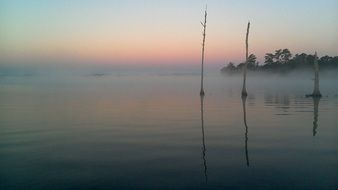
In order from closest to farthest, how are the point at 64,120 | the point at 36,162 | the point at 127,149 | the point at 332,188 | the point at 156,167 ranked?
the point at 332,188, the point at 156,167, the point at 36,162, the point at 127,149, the point at 64,120

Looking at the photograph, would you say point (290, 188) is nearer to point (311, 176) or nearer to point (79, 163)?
point (311, 176)

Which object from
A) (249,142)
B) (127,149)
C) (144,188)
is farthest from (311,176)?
(127,149)

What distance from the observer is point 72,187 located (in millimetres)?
10141

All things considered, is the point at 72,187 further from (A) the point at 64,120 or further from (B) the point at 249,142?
(A) the point at 64,120

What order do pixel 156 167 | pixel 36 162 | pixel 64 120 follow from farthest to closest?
pixel 64 120 < pixel 36 162 < pixel 156 167

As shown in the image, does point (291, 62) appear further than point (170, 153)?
Yes

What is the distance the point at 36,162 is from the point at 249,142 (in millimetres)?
8748

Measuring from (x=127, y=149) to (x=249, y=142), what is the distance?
17.4 ft

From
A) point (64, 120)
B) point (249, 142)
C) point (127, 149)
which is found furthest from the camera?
point (64, 120)

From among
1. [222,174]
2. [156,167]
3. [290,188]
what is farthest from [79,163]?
[290,188]

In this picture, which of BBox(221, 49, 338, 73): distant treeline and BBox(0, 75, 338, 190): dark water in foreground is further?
BBox(221, 49, 338, 73): distant treeline

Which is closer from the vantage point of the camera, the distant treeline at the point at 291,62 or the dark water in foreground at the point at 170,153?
the dark water in foreground at the point at 170,153

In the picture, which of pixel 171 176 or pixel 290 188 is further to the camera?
pixel 171 176

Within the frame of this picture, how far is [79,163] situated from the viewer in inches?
509
